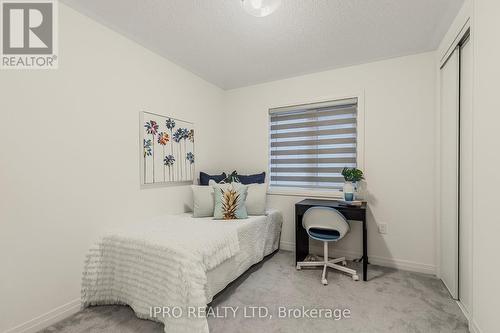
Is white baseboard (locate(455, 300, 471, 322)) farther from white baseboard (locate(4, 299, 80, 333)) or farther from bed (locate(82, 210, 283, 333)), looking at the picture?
white baseboard (locate(4, 299, 80, 333))

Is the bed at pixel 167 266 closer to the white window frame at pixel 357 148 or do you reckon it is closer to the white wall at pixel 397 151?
the white window frame at pixel 357 148

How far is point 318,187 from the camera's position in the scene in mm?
3129

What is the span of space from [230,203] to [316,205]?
993 mm

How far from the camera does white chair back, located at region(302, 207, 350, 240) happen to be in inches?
89.4

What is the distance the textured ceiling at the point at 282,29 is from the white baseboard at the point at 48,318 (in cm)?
237

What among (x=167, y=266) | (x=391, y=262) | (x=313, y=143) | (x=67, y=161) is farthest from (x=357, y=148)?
(x=67, y=161)

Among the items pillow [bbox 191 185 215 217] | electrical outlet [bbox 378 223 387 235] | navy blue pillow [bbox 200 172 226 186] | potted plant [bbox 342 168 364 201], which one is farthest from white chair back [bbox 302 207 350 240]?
navy blue pillow [bbox 200 172 226 186]

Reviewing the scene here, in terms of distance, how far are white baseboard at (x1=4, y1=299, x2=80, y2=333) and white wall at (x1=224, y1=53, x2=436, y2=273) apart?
111 inches

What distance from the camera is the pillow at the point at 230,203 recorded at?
2.53 m

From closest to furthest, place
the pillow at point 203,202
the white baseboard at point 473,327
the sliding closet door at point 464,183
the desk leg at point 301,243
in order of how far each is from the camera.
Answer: the white baseboard at point 473,327, the sliding closet door at point 464,183, the pillow at point 203,202, the desk leg at point 301,243

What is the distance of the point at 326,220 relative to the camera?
7.64ft

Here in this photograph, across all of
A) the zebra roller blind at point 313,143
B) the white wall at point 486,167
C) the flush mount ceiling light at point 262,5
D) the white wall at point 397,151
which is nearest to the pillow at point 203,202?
the zebra roller blind at point 313,143

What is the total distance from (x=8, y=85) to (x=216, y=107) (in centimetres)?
236

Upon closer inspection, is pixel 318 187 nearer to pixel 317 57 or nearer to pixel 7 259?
pixel 317 57
